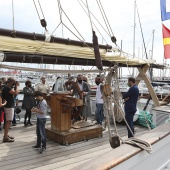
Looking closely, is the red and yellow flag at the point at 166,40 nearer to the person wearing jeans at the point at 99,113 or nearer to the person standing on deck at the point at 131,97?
the person standing on deck at the point at 131,97

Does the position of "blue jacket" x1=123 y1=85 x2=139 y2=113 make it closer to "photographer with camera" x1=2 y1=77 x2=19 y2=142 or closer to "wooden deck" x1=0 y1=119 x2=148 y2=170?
"wooden deck" x1=0 y1=119 x2=148 y2=170

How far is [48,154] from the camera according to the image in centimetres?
452

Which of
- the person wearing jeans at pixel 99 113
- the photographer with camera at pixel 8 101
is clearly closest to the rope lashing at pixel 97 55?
the photographer with camera at pixel 8 101

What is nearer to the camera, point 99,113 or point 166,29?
point 166,29

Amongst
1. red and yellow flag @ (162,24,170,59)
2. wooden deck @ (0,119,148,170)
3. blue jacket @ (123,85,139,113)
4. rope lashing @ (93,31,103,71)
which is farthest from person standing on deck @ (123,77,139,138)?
rope lashing @ (93,31,103,71)

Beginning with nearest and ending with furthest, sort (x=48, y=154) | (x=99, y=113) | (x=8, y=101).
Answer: (x=48, y=154)
(x=8, y=101)
(x=99, y=113)

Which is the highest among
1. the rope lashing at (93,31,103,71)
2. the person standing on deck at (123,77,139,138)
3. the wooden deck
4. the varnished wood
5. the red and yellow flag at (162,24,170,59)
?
the red and yellow flag at (162,24,170,59)

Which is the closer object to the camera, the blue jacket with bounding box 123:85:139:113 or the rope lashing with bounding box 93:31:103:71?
the rope lashing with bounding box 93:31:103:71

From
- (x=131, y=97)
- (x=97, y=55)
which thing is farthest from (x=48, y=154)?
(x=97, y=55)

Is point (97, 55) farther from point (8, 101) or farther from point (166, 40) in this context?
point (8, 101)

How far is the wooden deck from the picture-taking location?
13.1ft

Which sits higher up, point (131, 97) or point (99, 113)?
point (131, 97)

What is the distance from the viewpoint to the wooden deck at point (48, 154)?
3.99 metres

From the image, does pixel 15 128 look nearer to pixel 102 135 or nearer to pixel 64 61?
pixel 102 135
